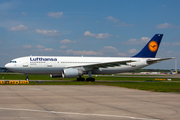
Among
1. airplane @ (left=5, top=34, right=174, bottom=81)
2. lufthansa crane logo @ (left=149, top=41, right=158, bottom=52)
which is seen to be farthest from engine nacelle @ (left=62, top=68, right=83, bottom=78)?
lufthansa crane logo @ (left=149, top=41, right=158, bottom=52)

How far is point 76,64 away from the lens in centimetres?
3462

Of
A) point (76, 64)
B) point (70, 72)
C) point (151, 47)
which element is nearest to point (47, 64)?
point (70, 72)

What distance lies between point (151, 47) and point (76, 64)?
13941 millimetres

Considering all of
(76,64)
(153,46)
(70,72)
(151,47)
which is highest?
(153,46)

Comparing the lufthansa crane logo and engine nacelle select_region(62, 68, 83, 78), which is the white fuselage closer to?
engine nacelle select_region(62, 68, 83, 78)

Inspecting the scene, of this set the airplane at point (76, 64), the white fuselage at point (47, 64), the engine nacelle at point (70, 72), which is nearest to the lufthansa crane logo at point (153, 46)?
the airplane at point (76, 64)

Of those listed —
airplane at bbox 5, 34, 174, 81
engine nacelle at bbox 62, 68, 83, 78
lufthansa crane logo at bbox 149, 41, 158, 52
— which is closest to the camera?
engine nacelle at bbox 62, 68, 83, 78

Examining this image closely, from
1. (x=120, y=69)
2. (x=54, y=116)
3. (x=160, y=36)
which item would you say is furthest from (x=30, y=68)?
(x=54, y=116)

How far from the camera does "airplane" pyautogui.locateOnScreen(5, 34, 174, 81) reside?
105 feet

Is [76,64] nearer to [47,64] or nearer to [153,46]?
[47,64]

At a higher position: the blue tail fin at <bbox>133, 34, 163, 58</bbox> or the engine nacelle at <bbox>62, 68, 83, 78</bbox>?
the blue tail fin at <bbox>133, 34, 163, 58</bbox>

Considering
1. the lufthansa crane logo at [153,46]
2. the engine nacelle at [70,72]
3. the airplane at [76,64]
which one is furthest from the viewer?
the lufthansa crane logo at [153,46]

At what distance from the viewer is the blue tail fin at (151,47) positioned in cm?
3866

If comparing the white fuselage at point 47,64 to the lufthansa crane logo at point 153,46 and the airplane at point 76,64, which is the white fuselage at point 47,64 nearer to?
the airplane at point 76,64
